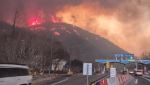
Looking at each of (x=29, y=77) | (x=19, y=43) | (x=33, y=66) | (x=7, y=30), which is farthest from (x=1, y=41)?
(x=29, y=77)

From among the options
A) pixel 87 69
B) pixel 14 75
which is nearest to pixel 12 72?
pixel 14 75

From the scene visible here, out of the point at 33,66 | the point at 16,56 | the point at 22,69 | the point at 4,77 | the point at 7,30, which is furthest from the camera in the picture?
the point at 7,30

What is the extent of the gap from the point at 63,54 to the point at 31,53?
59667 mm

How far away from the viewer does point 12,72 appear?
32281mm

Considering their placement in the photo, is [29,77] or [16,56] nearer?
[29,77]

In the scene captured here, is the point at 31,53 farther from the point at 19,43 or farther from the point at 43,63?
the point at 43,63

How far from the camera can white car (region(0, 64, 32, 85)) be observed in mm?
30469

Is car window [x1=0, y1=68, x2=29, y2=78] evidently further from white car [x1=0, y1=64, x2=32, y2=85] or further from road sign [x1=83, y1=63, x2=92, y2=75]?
road sign [x1=83, y1=63, x2=92, y2=75]

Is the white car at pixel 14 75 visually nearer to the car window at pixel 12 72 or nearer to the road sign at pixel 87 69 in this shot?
the car window at pixel 12 72

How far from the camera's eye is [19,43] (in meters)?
93.8

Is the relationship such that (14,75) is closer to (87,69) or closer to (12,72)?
(12,72)

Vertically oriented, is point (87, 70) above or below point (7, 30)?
below

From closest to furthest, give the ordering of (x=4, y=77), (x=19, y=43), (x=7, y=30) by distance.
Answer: (x=4, y=77) → (x=19, y=43) → (x=7, y=30)

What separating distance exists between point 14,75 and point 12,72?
45 centimetres
